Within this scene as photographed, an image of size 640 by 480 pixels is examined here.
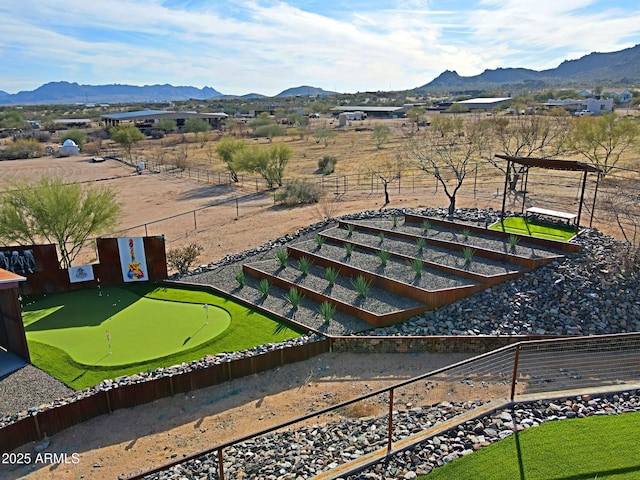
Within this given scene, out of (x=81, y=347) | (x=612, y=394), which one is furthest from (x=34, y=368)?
(x=612, y=394)

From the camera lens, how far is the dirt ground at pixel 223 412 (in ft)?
29.3

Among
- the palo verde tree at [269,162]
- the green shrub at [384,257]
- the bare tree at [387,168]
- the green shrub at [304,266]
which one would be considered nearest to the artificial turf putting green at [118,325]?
the green shrub at [304,266]

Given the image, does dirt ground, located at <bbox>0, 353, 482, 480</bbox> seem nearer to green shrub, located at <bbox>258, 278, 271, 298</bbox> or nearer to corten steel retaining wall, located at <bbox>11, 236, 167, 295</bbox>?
green shrub, located at <bbox>258, 278, 271, 298</bbox>

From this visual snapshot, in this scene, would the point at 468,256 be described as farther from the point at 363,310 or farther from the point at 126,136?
the point at 126,136

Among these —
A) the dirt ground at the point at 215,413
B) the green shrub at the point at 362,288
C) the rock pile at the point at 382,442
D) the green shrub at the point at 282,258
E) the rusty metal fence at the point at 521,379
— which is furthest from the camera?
the green shrub at the point at 282,258

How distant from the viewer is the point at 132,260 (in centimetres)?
1658

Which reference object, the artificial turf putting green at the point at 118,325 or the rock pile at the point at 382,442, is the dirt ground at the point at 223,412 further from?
the artificial turf putting green at the point at 118,325

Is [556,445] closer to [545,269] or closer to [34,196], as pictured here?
[545,269]

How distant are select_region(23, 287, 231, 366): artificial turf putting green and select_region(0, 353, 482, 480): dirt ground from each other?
172 cm

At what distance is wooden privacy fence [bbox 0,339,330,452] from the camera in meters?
9.39

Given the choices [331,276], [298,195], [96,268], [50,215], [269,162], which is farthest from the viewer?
[269,162]

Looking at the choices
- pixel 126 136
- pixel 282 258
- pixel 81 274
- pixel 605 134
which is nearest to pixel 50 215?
pixel 81 274

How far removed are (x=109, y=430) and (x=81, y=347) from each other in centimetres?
317

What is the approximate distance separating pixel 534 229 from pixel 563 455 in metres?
13.0
